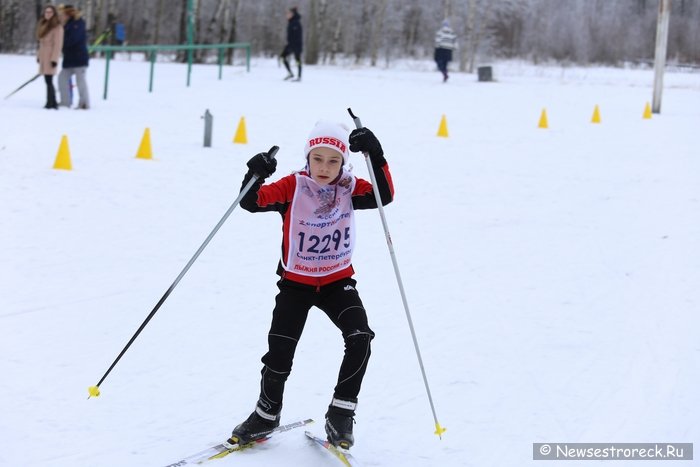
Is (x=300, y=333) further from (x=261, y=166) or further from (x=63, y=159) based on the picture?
(x=63, y=159)

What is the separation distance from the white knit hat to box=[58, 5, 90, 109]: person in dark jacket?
11.7m

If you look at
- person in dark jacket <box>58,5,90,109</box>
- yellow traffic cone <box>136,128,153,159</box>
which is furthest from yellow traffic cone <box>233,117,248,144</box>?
person in dark jacket <box>58,5,90,109</box>

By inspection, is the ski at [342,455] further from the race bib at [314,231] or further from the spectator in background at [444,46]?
the spectator in background at [444,46]

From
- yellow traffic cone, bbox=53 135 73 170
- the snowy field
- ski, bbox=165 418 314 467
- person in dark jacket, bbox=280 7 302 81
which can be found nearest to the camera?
ski, bbox=165 418 314 467

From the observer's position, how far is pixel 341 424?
4133 millimetres

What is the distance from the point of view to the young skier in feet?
13.5

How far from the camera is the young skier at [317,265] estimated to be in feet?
13.5

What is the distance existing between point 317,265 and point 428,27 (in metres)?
51.9

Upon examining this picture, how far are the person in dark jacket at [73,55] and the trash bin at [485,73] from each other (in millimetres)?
14361

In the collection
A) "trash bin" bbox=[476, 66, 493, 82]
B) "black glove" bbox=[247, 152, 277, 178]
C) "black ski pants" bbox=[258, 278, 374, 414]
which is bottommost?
"black ski pants" bbox=[258, 278, 374, 414]

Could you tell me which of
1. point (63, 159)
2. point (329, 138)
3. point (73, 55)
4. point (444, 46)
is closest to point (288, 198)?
point (329, 138)

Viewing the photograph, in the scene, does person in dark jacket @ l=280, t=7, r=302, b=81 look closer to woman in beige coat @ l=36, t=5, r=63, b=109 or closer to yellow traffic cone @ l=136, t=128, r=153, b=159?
woman in beige coat @ l=36, t=5, r=63, b=109

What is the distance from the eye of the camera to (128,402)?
16.1 feet

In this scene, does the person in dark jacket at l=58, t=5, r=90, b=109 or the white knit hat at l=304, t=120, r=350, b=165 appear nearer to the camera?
the white knit hat at l=304, t=120, r=350, b=165
